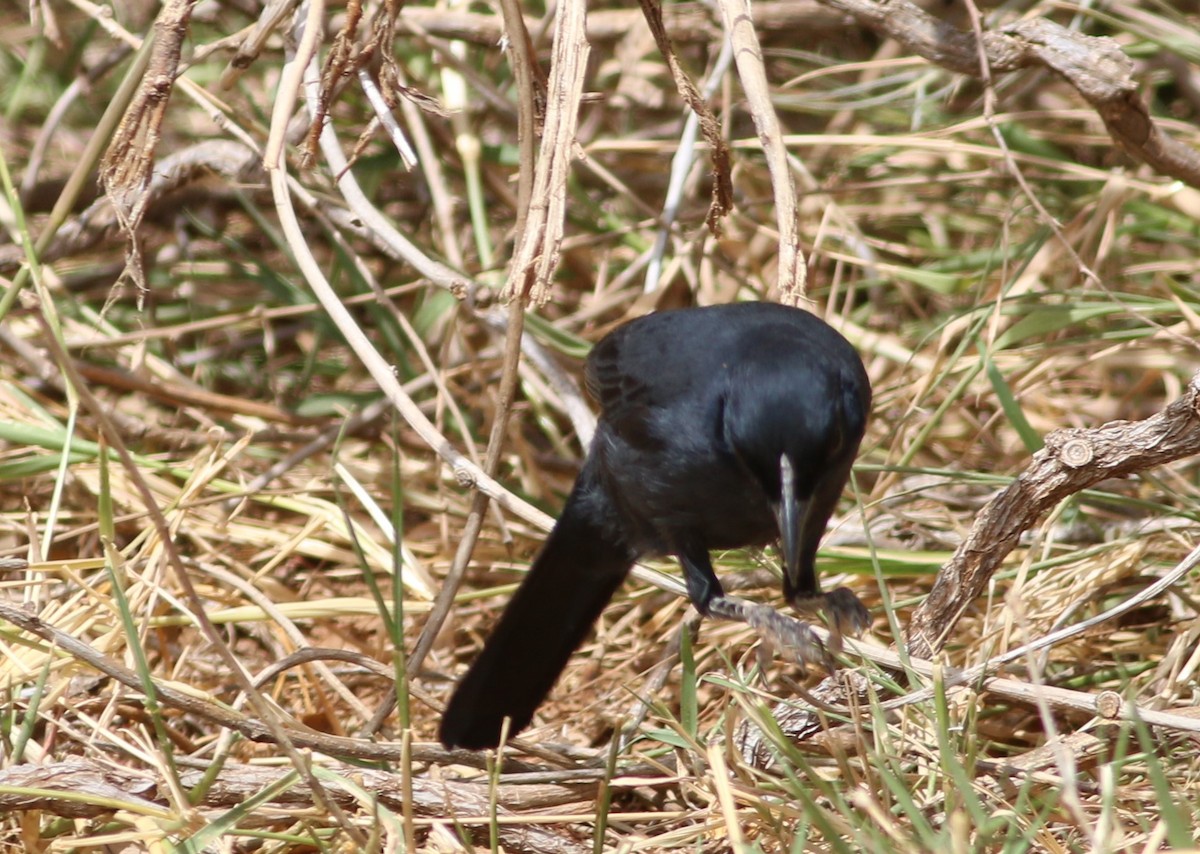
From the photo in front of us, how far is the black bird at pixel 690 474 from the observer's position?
263 cm

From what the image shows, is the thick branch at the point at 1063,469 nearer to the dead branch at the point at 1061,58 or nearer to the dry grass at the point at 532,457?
the dry grass at the point at 532,457

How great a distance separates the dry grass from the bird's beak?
272 mm

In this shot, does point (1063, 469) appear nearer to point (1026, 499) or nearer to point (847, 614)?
point (1026, 499)

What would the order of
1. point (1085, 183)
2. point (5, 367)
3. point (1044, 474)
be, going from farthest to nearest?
point (1085, 183), point (5, 367), point (1044, 474)

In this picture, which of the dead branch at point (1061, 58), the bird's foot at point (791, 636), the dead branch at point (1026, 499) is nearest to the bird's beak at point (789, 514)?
the bird's foot at point (791, 636)

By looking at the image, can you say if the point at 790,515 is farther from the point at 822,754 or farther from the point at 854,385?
the point at 822,754

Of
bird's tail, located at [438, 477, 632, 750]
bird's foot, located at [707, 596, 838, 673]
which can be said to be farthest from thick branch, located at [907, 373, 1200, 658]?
bird's tail, located at [438, 477, 632, 750]

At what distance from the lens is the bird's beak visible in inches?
101

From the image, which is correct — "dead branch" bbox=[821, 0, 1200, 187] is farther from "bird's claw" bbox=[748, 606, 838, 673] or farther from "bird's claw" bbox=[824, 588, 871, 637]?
"bird's claw" bbox=[748, 606, 838, 673]

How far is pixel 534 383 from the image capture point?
407 centimetres

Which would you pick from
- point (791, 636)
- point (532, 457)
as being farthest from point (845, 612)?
point (532, 457)

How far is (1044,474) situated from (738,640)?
3.39 feet

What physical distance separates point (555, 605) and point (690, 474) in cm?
59

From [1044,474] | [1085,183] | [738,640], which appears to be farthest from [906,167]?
[1044,474]
